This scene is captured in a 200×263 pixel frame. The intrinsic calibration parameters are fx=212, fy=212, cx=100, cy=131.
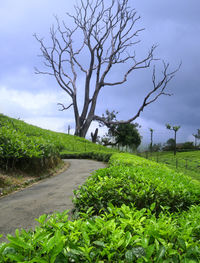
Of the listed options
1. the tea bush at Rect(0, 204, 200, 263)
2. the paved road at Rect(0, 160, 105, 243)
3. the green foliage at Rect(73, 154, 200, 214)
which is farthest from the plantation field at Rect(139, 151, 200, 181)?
the tea bush at Rect(0, 204, 200, 263)

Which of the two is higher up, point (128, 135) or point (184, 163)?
point (128, 135)

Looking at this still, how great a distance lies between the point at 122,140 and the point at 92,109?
856 cm

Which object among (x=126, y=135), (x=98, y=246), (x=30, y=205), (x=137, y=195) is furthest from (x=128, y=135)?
(x=98, y=246)

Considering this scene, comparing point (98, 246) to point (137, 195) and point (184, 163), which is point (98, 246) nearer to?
point (137, 195)

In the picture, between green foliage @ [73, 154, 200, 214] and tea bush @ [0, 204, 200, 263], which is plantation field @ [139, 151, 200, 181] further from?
tea bush @ [0, 204, 200, 263]

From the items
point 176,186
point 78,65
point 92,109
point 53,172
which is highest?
point 78,65

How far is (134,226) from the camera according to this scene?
2.00 meters

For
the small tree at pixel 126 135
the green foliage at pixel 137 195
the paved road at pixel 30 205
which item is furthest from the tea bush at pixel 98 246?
the small tree at pixel 126 135

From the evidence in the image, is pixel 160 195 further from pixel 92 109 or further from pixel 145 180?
pixel 92 109

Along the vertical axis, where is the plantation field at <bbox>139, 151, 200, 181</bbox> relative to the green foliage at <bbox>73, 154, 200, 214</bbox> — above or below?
below

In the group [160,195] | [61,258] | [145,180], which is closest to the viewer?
[61,258]

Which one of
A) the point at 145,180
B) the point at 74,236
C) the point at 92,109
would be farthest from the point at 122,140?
the point at 74,236

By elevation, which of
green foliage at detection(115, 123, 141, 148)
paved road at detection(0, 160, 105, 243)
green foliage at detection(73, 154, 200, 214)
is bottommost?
paved road at detection(0, 160, 105, 243)

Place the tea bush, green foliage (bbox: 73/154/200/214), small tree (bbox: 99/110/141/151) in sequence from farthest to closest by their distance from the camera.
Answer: small tree (bbox: 99/110/141/151), green foliage (bbox: 73/154/200/214), the tea bush
